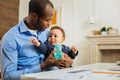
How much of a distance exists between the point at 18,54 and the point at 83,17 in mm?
3750

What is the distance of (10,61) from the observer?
4.16ft

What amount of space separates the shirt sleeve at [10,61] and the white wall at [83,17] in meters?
3.61

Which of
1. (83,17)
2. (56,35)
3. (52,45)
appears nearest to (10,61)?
(52,45)

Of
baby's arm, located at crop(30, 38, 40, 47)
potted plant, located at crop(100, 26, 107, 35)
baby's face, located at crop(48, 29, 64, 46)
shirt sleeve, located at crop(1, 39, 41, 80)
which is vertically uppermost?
potted plant, located at crop(100, 26, 107, 35)

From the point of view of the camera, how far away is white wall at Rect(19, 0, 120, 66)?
15.4ft

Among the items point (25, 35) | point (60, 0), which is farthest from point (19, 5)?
point (25, 35)

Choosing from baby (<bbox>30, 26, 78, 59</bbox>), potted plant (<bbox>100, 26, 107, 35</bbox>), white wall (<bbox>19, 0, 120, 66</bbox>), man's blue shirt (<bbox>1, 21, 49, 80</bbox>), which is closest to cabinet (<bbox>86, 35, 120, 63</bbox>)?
potted plant (<bbox>100, 26, 107, 35</bbox>)

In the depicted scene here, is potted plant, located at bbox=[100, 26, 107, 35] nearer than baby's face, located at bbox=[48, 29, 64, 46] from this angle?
No

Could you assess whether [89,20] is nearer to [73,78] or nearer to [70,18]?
[70,18]

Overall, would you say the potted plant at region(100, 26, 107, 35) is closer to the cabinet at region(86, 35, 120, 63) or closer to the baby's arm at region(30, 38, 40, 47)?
the cabinet at region(86, 35, 120, 63)

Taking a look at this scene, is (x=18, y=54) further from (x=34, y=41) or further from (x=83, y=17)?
(x=83, y=17)

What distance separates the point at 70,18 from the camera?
5.14 m

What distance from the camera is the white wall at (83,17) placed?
15.4ft

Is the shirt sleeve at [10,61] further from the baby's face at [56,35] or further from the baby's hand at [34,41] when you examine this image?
the baby's face at [56,35]
